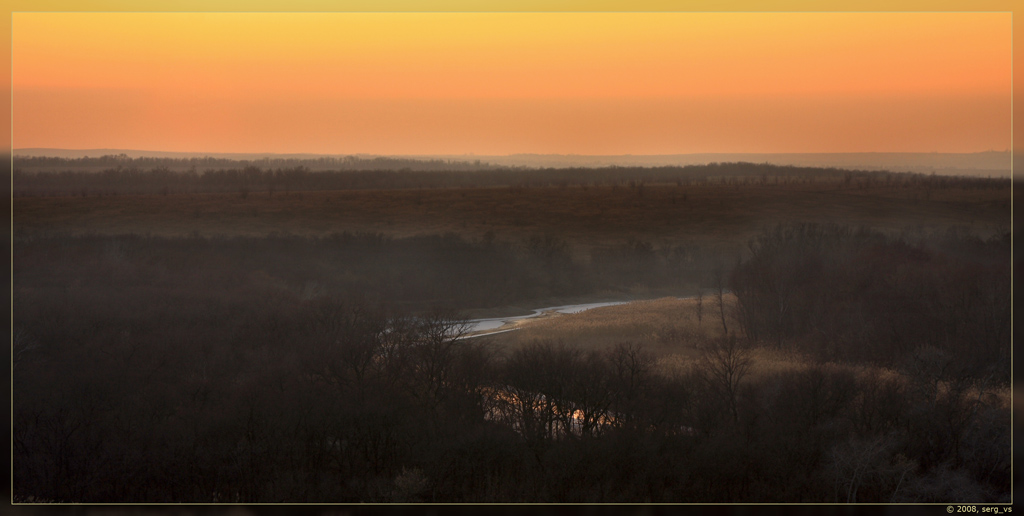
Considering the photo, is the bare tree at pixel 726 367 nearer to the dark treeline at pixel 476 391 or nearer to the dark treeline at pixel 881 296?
the dark treeline at pixel 476 391

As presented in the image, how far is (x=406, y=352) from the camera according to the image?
4178cm

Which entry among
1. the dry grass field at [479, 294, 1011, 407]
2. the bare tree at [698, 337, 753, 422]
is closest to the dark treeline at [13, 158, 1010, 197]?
the dry grass field at [479, 294, 1011, 407]

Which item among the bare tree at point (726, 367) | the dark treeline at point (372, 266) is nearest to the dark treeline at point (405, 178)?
the dark treeline at point (372, 266)

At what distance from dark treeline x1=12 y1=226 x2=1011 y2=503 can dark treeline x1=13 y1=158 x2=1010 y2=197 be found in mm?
6140

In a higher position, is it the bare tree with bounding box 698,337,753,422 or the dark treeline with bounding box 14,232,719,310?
the dark treeline with bounding box 14,232,719,310

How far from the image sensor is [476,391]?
3834 centimetres

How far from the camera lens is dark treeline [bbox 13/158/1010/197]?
5022 cm

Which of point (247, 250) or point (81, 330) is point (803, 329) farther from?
point (81, 330)

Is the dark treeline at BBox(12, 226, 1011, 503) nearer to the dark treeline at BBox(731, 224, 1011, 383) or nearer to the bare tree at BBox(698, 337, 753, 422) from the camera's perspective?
the dark treeline at BBox(731, 224, 1011, 383)

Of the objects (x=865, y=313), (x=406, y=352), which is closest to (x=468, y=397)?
(x=406, y=352)

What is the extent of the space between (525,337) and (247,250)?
28168 millimetres

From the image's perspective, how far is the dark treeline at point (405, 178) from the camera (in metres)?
50.2

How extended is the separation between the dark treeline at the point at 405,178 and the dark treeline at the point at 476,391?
20.1ft

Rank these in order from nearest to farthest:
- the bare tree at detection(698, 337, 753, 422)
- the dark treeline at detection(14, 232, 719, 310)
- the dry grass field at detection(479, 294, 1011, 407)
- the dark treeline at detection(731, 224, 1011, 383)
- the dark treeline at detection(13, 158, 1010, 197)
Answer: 1. the bare tree at detection(698, 337, 753, 422)
2. the dark treeline at detection(731, 224, 1011, 383)
3. the dry grass field at detection(479, 294, 1011, 407)
4. the dark treeline at detection(13, 158, 1010, 197)
5. the dark treeline at detection(14, 232, 719, 310)
